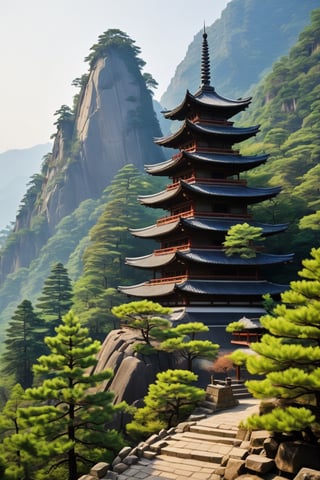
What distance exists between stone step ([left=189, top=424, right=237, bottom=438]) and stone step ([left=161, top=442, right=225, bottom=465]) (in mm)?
772

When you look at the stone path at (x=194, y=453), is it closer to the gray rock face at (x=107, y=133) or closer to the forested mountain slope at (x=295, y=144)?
the forested mountain slope at (x=295, y=144)

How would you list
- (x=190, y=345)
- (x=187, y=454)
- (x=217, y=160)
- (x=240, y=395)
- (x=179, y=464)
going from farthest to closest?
(x=217, y=160), (x=190, y=345), (x=240, y=395), (x=187, y=454), (x=179, y=464)

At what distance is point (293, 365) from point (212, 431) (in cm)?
561

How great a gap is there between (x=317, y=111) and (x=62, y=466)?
53.5 metres

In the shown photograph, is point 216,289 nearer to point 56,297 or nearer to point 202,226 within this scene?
point 202,226

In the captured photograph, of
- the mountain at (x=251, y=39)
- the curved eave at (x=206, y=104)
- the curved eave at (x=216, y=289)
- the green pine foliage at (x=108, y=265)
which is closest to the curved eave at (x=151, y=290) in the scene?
the curved eave at (x=216, y=289)

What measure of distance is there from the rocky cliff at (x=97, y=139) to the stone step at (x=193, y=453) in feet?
224

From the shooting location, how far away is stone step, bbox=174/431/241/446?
14.1m

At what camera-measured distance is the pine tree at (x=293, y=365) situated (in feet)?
32.4

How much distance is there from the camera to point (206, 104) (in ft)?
103

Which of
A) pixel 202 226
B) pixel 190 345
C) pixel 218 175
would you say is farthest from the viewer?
pixel 218 175

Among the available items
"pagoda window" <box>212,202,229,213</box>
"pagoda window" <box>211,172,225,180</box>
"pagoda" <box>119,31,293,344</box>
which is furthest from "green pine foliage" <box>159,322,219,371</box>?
"pagoda window" <box>211,172,225,180</box>

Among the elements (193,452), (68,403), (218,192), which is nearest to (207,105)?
(218,192)

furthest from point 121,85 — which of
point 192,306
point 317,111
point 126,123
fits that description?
point 192,306
